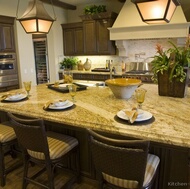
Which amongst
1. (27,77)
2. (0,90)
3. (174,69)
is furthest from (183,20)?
(0,90)

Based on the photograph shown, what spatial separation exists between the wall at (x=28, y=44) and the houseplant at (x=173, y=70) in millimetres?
3746

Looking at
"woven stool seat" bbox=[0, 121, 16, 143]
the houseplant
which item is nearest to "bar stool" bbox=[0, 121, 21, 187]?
"woven stool seat" bbox=[0, 121, 16, 143]

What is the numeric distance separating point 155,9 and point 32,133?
1.58 meters

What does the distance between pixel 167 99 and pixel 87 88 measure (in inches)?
47.9

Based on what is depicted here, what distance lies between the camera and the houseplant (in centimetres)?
217

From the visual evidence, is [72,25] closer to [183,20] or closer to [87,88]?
[183,20]

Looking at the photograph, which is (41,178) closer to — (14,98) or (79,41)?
(14,98)

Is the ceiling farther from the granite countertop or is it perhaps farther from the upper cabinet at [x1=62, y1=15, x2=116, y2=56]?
the granite countertop

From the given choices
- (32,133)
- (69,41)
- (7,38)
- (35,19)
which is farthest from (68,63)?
(32,133)

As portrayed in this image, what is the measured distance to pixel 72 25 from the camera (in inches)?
235

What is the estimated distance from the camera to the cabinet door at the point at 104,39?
5369 mm

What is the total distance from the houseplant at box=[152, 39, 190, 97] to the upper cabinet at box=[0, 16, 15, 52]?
3.68 meters

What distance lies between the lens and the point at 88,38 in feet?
18.8

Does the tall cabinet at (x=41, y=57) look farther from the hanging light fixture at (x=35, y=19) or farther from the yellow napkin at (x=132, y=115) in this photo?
the yellow napkin at (x=132, y=115)
